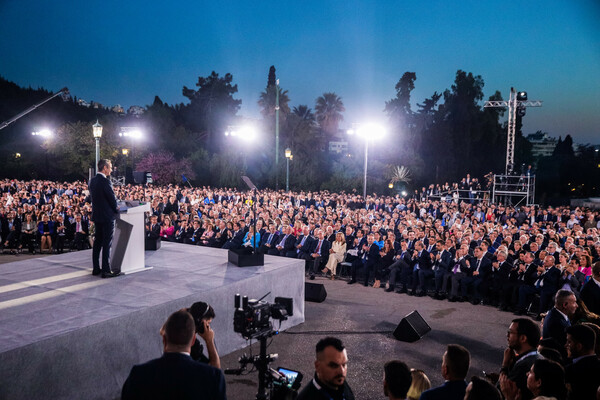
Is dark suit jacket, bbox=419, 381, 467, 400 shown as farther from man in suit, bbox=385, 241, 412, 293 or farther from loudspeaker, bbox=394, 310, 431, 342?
man in suit, bbox=385, 241, 412, 293

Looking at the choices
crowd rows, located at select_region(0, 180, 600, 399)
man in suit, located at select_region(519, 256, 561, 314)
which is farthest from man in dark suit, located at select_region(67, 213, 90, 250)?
man in suit, located at select_region(519, 256, 561, 314)

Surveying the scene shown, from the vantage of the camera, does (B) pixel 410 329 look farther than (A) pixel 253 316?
Yes

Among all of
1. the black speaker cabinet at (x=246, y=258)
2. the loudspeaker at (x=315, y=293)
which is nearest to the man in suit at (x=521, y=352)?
the black speaker cabinet at (x=246, y=258)

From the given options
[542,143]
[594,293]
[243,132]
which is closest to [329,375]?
[594,293]

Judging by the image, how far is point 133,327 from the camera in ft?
17.1

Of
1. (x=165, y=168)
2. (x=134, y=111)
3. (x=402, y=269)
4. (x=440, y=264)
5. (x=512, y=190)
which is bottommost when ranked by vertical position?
(x=402, y=269)

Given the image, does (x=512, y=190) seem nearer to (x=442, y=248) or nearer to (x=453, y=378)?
(x=442, y=248)

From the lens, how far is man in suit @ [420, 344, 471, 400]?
9.29ft

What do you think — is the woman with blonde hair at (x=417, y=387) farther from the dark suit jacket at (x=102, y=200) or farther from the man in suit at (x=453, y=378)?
the dark suit jacket at (x=102, y=200)

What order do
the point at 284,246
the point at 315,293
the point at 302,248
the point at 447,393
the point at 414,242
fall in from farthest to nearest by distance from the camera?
the point at 284,246 < the point at 302,248 < the point at 414,242 < the point at 315,293 < the point at 447,393

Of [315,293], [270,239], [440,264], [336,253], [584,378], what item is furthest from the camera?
[270,239]

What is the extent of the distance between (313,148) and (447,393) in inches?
1494

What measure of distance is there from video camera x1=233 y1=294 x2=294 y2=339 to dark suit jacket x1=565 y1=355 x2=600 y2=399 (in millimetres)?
2601

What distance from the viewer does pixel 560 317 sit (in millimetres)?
4555
